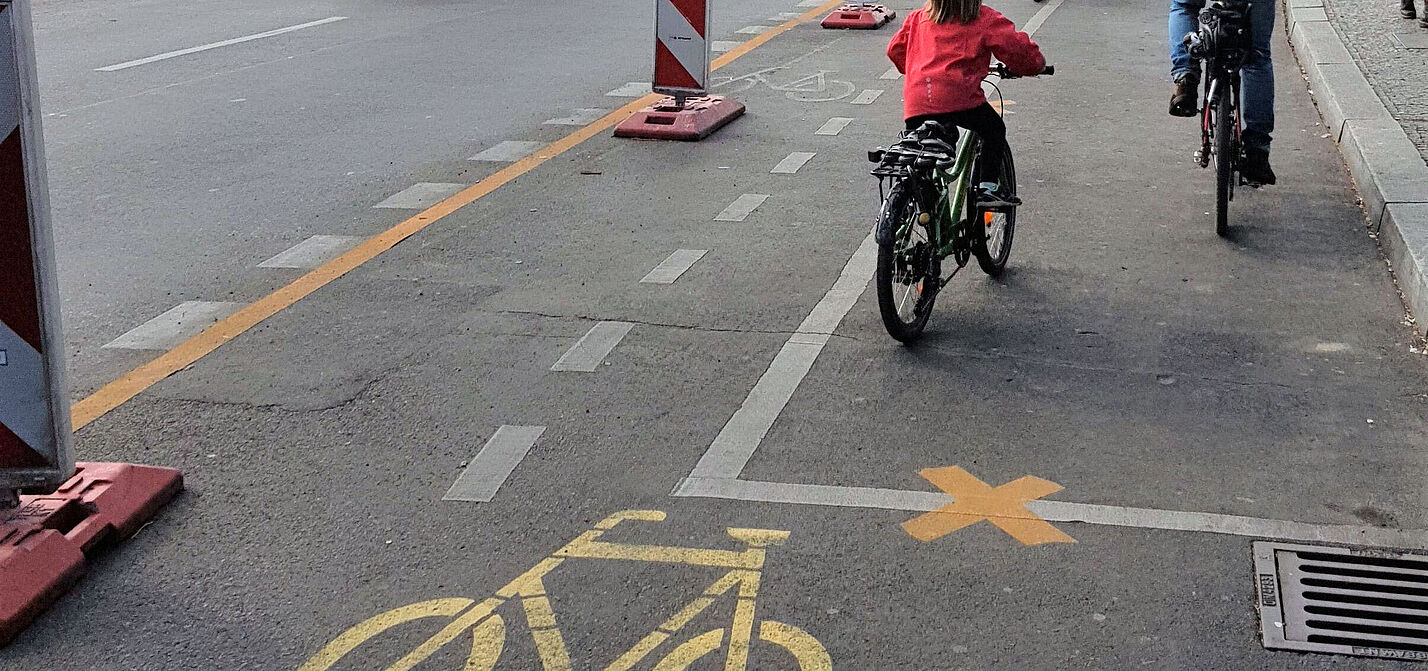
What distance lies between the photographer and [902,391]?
533 centimetres

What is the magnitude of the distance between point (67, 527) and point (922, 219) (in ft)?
10.7

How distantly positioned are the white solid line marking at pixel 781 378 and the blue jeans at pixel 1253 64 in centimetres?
205

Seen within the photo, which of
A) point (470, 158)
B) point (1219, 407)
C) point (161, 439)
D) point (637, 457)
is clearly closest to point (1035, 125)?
point (470, 158)

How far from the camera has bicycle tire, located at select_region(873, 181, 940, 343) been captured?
5.50m

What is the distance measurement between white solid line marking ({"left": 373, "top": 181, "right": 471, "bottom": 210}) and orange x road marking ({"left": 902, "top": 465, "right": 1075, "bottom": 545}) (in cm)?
A: 420

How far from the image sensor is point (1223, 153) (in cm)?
723

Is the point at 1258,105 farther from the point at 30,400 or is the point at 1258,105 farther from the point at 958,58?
the point at 30,400

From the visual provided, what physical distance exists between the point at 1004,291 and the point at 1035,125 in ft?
13.2

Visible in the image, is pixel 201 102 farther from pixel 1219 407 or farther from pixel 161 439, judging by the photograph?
pixel 1219 407

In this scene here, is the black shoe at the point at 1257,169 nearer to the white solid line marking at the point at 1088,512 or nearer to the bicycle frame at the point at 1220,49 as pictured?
the bicycle frame at the point at 1220,49

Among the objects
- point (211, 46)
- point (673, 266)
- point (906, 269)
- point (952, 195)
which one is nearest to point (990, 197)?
point (952, 195)

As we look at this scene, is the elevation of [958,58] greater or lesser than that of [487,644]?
greater

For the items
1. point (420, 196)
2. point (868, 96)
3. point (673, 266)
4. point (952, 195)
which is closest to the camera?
point (952, 195)

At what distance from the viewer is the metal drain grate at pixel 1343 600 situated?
3682 millimetres
